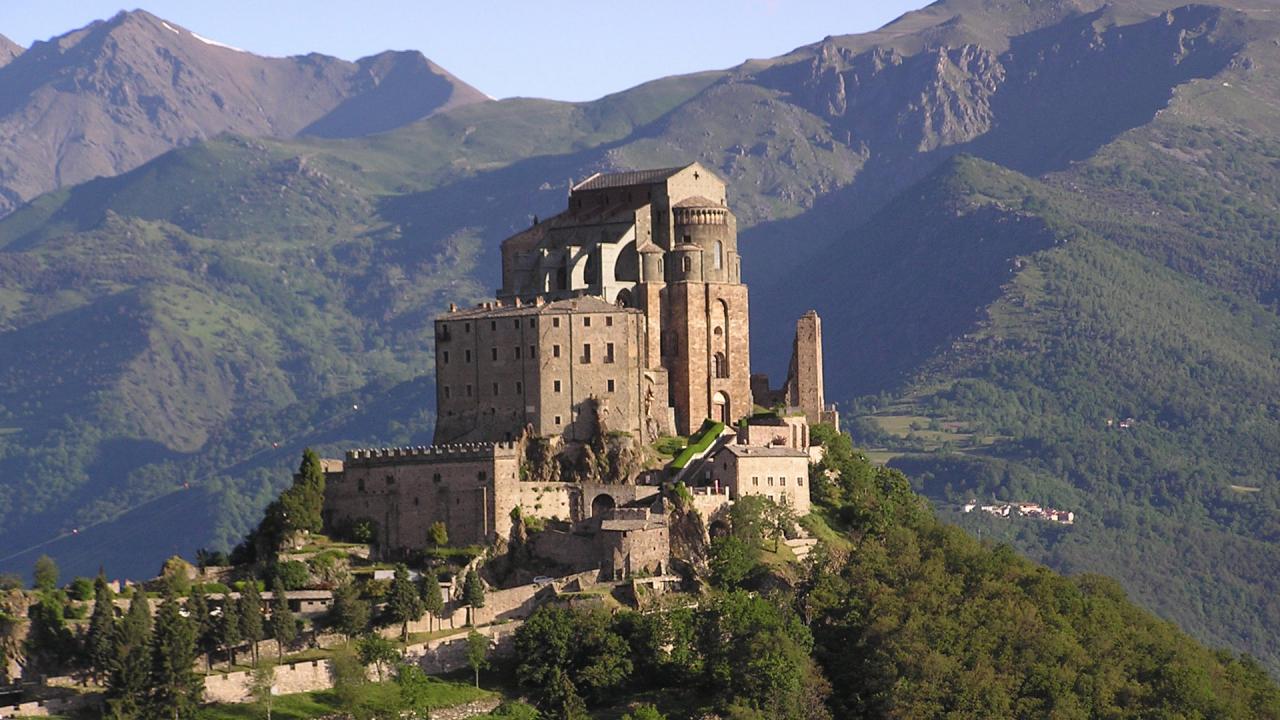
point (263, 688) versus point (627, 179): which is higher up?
point (627, 179)

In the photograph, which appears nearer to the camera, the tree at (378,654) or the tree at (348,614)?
the tree at (378,654)

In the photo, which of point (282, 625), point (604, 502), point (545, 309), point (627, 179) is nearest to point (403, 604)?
point (282, 625)

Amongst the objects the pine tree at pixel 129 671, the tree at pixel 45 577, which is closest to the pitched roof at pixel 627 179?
the tree at pixel 45 577

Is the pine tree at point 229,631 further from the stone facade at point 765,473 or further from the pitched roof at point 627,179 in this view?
the pitched roof at point 627,179

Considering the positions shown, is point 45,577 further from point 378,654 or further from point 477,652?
point 477,652

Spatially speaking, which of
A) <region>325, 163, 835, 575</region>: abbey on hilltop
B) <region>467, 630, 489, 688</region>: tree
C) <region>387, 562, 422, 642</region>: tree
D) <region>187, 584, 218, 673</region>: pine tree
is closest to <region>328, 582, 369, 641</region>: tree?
<region>387, 562, 422, 642</region>: tree

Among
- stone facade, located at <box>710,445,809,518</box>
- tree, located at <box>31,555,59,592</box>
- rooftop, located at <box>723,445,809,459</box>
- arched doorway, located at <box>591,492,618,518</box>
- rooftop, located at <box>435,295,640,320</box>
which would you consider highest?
rooftop, located at <box>435,295,640,320</box>

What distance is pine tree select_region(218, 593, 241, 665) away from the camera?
115 meters

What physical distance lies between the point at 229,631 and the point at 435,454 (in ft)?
64.1

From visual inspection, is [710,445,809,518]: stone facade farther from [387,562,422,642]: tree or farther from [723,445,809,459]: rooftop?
[387,562,422,642]: tree

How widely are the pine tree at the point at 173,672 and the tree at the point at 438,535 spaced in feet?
61.6

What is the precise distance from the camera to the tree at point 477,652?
117875 millimetres

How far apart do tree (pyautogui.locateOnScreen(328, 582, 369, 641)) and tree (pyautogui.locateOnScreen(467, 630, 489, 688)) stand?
5095 mm

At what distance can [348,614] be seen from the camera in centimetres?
11862
